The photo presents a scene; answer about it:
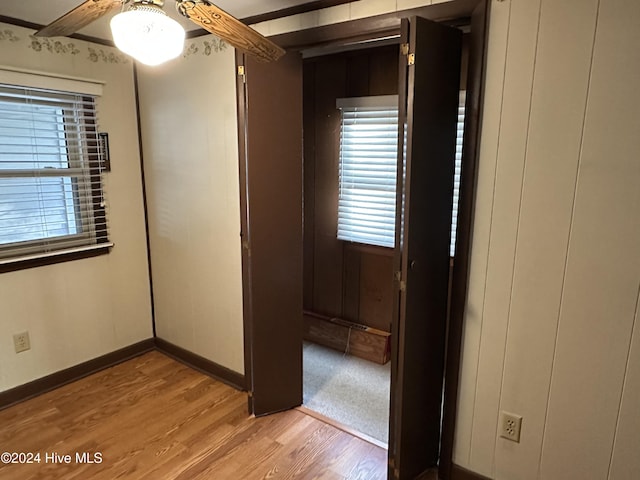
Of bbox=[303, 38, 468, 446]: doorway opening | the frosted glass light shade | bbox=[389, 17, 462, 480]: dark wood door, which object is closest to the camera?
the frosted glass light shade

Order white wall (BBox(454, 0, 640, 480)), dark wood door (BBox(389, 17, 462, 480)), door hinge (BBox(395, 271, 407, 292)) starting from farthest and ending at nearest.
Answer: door hinge (BBox(395, 271, 407, 292))
dark wood door (BBox(389, 17, 462, 480))
white wall (BBox(454, 0, 640, 480))

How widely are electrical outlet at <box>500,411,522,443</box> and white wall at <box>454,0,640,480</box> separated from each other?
0.09 ft

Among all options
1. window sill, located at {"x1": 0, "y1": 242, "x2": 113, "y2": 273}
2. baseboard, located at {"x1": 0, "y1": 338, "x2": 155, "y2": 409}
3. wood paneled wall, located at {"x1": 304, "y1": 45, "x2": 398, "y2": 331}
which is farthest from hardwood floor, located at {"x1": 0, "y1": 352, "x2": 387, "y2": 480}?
wood paneled wall, located at {"x1": 304, "y1": 45, "x2": 398, "y2": 331}

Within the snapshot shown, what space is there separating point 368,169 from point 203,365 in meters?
1.79

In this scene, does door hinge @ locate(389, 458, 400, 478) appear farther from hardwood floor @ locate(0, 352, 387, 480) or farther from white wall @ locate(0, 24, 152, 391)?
white wall @ locate(0, 24, 152, 391)

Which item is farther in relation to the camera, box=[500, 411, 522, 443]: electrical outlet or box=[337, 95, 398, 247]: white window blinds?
box=[337, 95, 398, 247]: white window blinds

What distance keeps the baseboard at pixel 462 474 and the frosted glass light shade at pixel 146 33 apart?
2006 mm

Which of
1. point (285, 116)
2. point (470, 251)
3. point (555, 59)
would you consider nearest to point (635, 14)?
point (555, 59)

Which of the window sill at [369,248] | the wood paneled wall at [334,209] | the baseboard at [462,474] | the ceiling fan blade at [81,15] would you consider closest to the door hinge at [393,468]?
the baseboard at [462,474]

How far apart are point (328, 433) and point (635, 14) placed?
2211 mm

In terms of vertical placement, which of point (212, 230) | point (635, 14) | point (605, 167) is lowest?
point (212, 230)

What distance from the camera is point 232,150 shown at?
8.13 feet

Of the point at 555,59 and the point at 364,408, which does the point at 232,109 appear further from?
the point at 364,408

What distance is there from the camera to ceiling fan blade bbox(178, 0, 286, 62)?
3.99 feet
